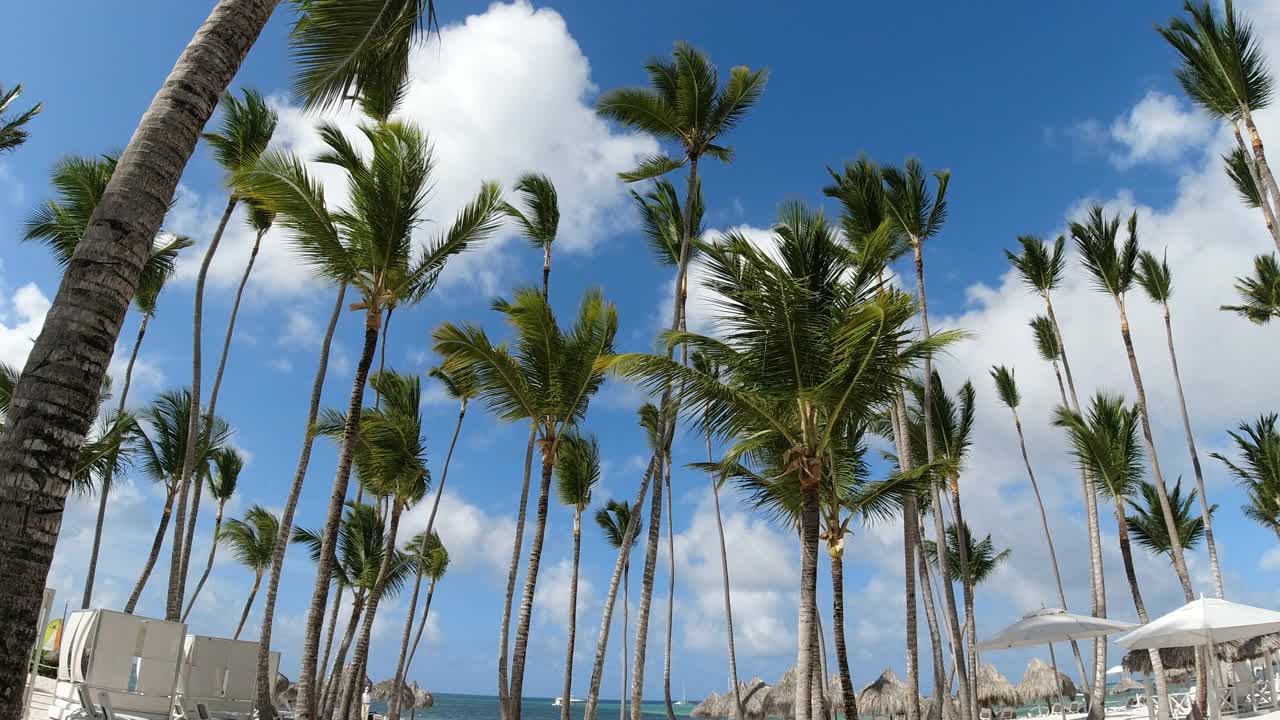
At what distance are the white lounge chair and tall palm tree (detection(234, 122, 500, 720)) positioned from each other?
6.51 ft

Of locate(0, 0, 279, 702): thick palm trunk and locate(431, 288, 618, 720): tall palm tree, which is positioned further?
locate(431, 288, 618, 720): tall palm tree

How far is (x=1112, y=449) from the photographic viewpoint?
17.0m

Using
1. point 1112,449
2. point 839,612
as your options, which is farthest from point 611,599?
point 1112,449

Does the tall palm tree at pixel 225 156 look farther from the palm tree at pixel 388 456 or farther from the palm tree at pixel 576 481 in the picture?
the palm tree at pixel 576 481

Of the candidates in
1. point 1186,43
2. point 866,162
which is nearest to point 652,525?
point 866,162

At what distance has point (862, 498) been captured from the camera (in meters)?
9.53

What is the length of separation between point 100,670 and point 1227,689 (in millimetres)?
20424

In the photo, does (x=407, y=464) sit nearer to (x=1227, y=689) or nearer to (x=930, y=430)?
(x=930, y=430)

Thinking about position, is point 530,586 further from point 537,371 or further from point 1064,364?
point 1064,364

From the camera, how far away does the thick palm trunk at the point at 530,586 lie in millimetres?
11773

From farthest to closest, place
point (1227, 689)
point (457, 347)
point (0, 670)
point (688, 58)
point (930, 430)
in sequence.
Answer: point (1227, 689) < point (930, 430) < point (688, 58) < point (457, 347) < point (0, 670)

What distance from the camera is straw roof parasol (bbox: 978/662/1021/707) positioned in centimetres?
2783

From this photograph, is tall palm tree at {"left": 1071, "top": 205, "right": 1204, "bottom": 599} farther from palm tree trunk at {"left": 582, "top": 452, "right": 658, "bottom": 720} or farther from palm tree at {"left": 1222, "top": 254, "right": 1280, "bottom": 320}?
palm tree trunk at {"left": 582, "top": 452, "right": 658, "bottom": 720}

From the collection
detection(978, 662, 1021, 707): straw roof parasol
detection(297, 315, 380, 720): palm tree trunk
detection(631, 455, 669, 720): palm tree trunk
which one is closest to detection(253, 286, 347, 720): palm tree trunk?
detection(297, 315, 380, 720): palm tree trunk
